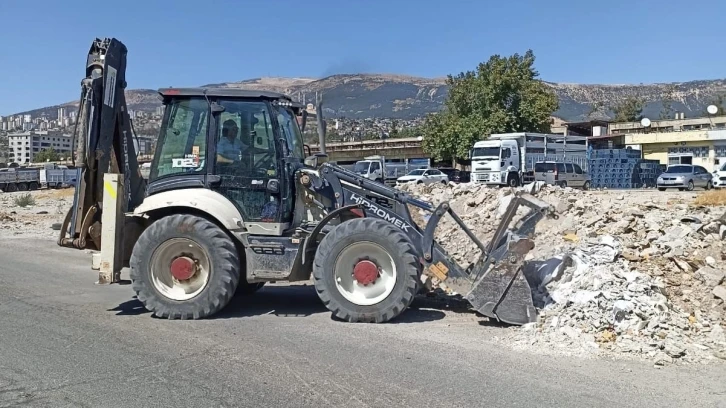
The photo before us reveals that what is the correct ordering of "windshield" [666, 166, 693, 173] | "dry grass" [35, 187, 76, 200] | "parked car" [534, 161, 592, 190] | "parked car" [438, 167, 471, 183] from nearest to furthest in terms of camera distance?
1. "windshield" [666, 166, 693, 173]
2. "parked car" [534, 161, 592, 190]
3. "dry grass" [35, 187, 76, 200]
4. "parked car" [438, 167, 471, 183]

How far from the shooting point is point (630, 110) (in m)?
83.6

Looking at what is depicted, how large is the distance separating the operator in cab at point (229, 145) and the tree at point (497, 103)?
1638 inches

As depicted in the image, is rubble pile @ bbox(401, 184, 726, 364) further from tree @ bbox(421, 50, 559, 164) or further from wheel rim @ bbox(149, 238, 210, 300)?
tree @ bbox(421, 50, 559, 164)

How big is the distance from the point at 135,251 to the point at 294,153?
7.49 feet

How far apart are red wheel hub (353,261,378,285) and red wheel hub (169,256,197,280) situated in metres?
1.97

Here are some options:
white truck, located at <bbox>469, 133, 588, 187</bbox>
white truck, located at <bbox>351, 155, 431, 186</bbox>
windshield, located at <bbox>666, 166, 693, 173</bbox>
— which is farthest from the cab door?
windshield, located at <bbox>666, 166, 693, 173</bbox>

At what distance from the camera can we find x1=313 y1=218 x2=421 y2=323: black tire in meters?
7.64

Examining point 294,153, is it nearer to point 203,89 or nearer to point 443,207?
point 203,89

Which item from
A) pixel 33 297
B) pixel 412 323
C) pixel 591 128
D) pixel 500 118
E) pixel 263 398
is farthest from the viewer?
pixel 591 128

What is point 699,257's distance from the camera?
870 centimetres

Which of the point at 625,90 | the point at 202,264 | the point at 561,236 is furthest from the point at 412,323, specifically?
the point at 625,90

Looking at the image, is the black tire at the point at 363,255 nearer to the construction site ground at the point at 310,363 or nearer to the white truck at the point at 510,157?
the construction site ground at the point at 310,363

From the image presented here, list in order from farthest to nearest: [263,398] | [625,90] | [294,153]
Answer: [625,90]
[294,153]
[263,398]

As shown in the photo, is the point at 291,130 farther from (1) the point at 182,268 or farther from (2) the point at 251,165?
(1) the point at 182,268
